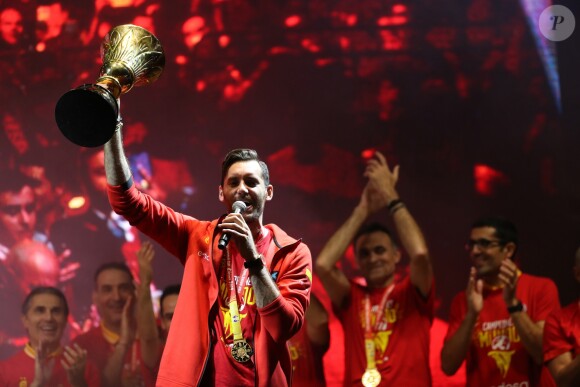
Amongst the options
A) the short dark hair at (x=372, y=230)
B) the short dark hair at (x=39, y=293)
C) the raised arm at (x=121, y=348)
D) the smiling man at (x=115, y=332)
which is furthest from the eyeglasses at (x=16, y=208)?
the short dark hair at (x=372, y=230)

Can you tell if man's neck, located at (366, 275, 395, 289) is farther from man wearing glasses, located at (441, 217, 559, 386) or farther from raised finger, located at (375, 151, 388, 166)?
raised finger, located at (375, 151, 388, 166)

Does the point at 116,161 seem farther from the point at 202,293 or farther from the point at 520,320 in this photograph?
the point at 520,320

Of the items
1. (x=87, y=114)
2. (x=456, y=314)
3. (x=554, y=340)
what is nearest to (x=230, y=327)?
(x=87, y=114)

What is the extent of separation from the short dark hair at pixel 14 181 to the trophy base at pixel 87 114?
342cm

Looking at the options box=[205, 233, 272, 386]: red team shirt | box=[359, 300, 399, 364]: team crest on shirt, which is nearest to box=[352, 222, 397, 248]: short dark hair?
box=[359, 300, 399, 364]: team crest on shirt

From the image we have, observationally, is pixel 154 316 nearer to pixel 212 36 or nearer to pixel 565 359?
pixel 212 36

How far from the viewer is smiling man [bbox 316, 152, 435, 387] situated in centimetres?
484

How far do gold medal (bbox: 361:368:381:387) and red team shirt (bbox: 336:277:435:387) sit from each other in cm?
3

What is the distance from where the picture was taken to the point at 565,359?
420 centimetres

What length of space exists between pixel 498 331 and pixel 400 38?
6.57 feet

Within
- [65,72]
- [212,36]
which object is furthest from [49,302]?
[212,36]

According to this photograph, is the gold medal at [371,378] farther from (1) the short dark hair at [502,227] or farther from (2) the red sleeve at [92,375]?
(2) the red sleeve at [92,375]

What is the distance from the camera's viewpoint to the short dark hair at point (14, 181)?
5.75m

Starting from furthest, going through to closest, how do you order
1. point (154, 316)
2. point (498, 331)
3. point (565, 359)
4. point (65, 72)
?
1. point (65, 72)
2. point (154, 316)
3. point (498, 331)
4. point (565, 359)
